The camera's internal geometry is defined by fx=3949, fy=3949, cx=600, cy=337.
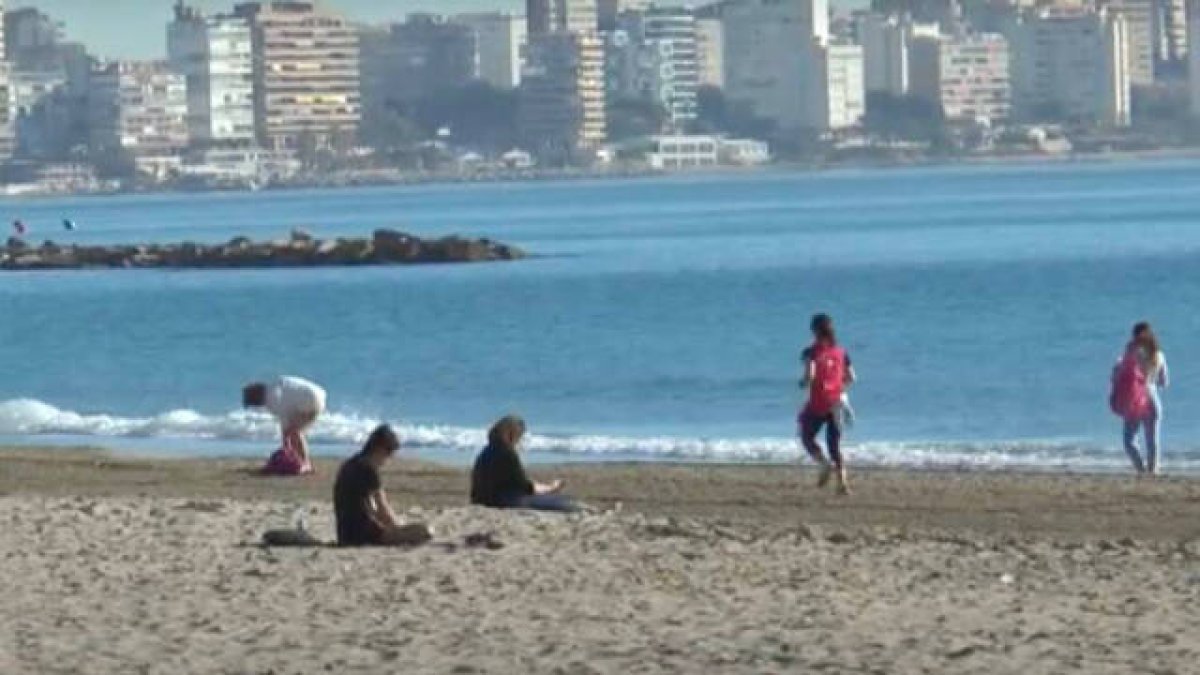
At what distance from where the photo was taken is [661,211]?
138000mm

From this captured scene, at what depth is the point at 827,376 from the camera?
20.2 m

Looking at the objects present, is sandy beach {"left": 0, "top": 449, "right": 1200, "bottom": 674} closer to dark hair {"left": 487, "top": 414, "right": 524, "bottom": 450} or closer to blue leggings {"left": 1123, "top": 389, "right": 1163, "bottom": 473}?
dark hair {"left": 487, "top": 414, "right": 524, "bottom": 450}

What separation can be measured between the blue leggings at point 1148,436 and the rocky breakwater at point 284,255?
58.9 metres

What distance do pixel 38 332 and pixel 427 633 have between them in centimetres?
4439

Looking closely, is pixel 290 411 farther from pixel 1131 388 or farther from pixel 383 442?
pixel 383 442

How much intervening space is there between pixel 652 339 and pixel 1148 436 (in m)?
28.4

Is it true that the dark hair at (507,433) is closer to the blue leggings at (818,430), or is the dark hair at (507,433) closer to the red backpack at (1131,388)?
the blue leggings at (818,430)

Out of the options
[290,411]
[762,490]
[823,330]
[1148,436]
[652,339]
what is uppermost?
[823,330]

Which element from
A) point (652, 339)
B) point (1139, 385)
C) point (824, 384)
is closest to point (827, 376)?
point (824, 384)

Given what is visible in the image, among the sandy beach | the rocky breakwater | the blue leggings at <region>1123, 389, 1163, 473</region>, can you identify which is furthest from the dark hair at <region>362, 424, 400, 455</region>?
the rocky breakwater

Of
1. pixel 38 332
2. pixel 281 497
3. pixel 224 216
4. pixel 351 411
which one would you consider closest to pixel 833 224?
pixel 224 216

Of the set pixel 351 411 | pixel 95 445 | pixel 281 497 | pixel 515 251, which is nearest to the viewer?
pixel 281 497

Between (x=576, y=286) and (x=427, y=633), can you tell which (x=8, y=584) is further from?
(x=576, y=286)

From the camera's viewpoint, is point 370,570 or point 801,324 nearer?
point 370,570
